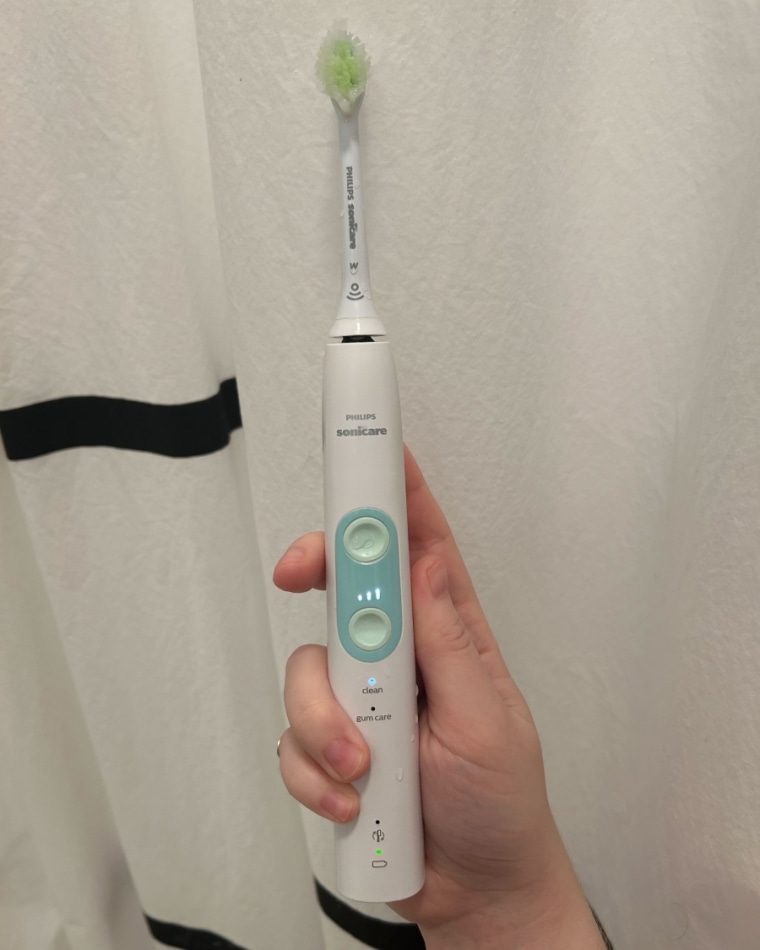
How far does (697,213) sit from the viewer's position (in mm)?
392

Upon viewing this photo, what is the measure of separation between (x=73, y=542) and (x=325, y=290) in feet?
0.82

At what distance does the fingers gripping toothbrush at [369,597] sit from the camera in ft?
1.14

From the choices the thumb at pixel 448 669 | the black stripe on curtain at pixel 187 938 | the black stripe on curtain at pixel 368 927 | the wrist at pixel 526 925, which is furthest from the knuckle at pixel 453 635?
the black stripe on curtain at pixel 187 938

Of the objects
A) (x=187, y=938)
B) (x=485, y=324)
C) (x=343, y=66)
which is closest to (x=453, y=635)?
(x=485, y=324)

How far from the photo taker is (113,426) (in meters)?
0.45

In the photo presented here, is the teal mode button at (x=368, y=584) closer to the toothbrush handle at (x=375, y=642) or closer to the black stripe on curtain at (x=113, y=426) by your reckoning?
the toothbrush handle at (x=375, y=642)

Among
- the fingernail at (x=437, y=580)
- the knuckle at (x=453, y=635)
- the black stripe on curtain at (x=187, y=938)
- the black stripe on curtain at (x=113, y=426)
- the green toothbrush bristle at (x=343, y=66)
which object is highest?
the green toothbrush bristle at (x=343, y=66)

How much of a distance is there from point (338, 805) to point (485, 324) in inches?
10.9

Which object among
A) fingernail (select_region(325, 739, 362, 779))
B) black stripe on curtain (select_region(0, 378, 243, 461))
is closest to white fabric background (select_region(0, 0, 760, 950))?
black stripe on curtain (select_region(0, 378, 243, 461))

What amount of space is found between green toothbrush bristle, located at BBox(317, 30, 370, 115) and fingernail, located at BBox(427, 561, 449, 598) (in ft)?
0.81

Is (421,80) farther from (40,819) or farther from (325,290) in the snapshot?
(40,819)

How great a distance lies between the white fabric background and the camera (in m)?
0.36

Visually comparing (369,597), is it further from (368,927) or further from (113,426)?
(368,927)

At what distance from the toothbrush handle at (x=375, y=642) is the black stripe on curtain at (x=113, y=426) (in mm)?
130
